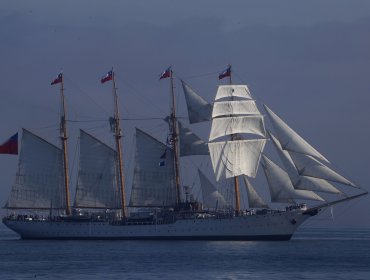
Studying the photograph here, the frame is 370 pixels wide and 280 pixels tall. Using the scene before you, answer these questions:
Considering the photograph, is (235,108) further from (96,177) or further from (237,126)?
(96,177)

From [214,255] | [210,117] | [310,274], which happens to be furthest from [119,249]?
[310,274]

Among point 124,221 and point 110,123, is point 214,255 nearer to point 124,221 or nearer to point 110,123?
point 124,221

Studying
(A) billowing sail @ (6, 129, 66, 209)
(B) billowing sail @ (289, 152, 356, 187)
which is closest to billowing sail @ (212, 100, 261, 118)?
(B) billowing sail @ (289, 152, 356, 187)

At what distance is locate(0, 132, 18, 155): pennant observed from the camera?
4811 inches

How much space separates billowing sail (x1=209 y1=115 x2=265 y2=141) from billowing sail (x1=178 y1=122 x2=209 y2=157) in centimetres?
144

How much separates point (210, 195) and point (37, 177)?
71.7ft

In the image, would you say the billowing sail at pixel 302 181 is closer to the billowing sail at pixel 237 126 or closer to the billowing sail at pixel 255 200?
the billowing sail at pixel 255 200

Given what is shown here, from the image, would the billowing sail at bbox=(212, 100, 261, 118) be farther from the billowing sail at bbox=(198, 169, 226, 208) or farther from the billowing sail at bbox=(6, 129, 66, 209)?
the billowing sail at bbox=(6, 129, 66, 209)

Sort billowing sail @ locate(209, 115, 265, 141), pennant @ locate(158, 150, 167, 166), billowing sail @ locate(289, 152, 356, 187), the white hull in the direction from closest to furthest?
billowing sail @ locate(289, 152, 356, 187) → the white hull → billowing sail @ locate(209, 115, 265, 141) → pennant @ locate(158, 150, 167, 166)

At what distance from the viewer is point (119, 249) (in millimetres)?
108375

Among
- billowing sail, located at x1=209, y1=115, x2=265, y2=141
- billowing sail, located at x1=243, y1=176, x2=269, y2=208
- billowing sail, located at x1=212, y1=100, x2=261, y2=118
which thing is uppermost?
billowing sail, located at x1=212, y1=100, x2=261, y2=118

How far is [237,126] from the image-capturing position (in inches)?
4929

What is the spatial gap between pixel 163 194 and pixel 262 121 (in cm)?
1469

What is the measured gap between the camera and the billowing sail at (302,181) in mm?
110812
